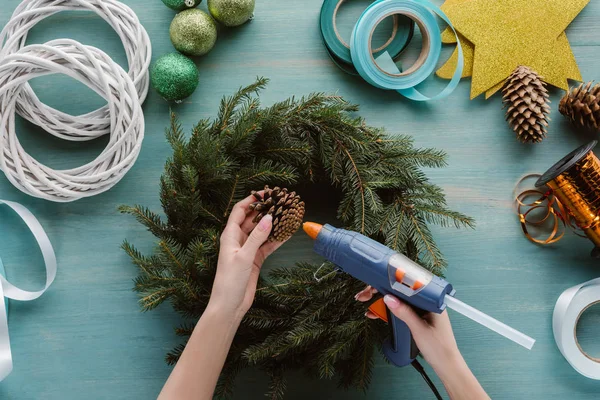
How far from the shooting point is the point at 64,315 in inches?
48.5

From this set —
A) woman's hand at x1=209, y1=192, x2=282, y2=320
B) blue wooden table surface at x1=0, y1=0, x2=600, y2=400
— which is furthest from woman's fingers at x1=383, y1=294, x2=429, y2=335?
blue wooden table surface at x1=0, y1=0, x2=600, y2=400

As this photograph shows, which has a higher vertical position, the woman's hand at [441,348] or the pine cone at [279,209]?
the pine cone at [279,209]

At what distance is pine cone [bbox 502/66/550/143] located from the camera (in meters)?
1.23

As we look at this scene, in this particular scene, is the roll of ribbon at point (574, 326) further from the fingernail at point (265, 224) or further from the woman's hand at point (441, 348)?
the fingernail at point (265, 224)

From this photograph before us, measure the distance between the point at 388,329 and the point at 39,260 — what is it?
2.83 ft

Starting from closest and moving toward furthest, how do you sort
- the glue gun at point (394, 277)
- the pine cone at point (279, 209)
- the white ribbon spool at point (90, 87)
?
the glue gun at point (394, 277) → the pine cone at point (279, 209) → the white ribbon spool at point (90, 87)

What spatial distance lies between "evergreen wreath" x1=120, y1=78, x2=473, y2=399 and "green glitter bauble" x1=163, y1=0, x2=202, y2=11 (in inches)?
11.9

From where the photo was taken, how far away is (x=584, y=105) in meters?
1.23

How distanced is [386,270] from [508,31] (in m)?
0.77

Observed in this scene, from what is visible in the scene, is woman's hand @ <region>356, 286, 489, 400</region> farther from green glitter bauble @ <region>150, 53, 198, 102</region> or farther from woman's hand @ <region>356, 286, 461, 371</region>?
green glitter bauble @ <region>150, 53, 198, 102</region>

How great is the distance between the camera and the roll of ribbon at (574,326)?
122 cm

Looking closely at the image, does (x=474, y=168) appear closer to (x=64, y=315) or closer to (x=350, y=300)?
(x=350, y=300)

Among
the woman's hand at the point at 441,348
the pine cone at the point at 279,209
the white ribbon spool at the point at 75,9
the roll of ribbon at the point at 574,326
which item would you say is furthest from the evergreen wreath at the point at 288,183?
the roll of ribbon at the point at 574,326

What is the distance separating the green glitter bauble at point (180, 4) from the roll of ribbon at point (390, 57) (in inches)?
15.4
